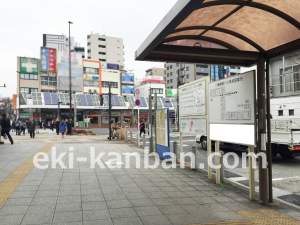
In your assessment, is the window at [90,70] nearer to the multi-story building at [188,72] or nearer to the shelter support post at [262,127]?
the multi-story building at [188,72]

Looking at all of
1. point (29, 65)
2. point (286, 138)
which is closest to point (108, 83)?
point (29, 65)

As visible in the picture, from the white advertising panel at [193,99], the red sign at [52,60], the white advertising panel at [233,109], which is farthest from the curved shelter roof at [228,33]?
the red sign at [52,60]

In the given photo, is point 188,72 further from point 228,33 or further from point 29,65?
point 228,33

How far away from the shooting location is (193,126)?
7.25m

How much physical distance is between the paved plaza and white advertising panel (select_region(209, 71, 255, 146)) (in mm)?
1208

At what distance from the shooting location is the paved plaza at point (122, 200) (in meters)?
3.90

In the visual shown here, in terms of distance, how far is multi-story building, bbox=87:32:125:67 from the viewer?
87062 millimetres

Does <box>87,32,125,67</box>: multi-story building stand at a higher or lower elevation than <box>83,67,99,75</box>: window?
higher

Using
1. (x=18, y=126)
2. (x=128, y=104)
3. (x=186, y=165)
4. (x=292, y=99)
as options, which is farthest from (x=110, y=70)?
(x=186, y=165)

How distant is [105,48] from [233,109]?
8799cm

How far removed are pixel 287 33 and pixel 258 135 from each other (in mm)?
1846

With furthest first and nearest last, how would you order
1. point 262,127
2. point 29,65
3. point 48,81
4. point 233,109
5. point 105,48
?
point 105,48 < point 48,81 < point 29,65 < point 233,109 < point 262,127

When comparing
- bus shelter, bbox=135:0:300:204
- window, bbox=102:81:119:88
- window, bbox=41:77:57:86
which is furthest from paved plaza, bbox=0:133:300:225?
window, bbox=102:81:119:88

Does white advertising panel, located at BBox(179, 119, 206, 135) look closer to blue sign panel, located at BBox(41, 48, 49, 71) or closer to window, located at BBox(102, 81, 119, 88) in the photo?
blue sign panel, located at BBox(41, 48, 49, 71)
